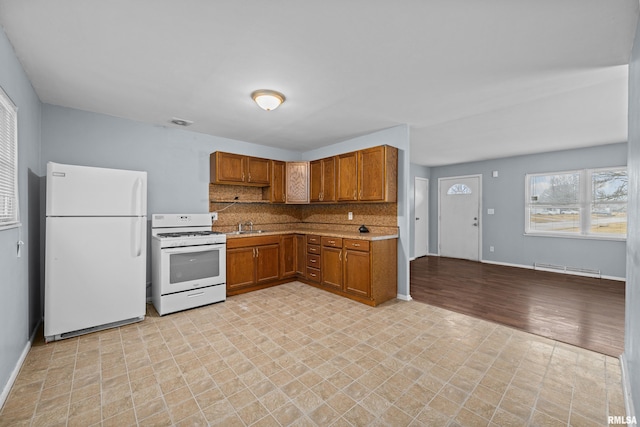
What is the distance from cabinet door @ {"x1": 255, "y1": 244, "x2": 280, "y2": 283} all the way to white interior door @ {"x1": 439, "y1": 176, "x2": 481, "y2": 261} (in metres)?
4.80

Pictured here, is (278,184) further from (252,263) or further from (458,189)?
(458,189)

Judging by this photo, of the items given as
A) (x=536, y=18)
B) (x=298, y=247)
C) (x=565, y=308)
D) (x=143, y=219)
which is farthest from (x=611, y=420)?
(x=143, y=219)

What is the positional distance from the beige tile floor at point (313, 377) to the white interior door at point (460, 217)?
13.4 ft

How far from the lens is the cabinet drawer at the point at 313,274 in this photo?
14.3 ft

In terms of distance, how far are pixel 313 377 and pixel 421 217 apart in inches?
234

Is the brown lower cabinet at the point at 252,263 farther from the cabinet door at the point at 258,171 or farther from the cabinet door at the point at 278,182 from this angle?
the cabinet door at the point at 258,171

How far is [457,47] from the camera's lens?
2.02m

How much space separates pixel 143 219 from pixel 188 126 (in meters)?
1.59

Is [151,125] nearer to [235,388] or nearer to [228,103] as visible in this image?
[228,103]

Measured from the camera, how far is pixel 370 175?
3984 mm

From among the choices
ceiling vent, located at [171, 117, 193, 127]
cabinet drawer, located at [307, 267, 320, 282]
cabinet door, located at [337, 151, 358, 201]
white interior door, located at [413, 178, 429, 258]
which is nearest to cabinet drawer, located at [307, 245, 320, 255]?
cabinet drawer, located at [307, 267, 320, 282]

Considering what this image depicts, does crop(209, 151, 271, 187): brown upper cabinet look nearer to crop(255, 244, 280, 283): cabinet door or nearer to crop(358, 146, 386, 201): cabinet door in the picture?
crop(255, 244, 280, 283): cabinet door

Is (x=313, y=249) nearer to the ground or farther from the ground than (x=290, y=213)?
nearer to the ground

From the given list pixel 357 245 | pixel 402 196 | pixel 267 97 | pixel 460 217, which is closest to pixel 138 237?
pixel 267 97
